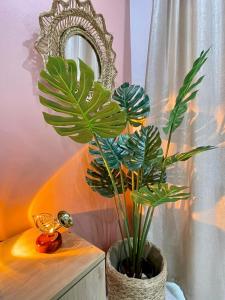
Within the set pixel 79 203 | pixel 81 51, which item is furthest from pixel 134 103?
pixel 79 203

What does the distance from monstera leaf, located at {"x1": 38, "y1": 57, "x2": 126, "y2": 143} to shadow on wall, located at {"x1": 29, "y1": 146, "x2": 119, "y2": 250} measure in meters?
0.44

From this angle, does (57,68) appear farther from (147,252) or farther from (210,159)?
(147,252)

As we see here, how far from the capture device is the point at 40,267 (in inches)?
28.5

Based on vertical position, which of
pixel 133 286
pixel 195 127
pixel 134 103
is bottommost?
pixel 133 286

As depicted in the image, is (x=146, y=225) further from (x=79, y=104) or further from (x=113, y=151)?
(x=79, y=104)

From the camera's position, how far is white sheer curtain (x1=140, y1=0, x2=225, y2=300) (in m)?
1.22

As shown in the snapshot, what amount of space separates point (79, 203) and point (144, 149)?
0.52 metres

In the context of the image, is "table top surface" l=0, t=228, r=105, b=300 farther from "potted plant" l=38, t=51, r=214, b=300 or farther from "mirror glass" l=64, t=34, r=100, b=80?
"mirror glass" l=64, t=34, r=100, b=80

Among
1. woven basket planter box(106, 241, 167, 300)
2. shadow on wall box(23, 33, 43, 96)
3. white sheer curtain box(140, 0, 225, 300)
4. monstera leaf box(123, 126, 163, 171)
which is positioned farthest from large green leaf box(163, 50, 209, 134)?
woven basket planter box(106, 241, 167, 300)

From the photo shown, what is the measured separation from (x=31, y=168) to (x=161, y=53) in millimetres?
1053

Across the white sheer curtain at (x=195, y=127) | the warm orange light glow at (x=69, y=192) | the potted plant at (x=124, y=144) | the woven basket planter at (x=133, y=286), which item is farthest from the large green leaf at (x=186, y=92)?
the woven basket planter at (x=133, y=286)

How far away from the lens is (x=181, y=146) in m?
1.38

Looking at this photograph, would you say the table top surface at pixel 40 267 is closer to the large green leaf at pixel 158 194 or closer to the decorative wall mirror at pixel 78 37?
the large green leaf at pixel 158 194

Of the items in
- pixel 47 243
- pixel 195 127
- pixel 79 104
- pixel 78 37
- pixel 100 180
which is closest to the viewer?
pixel 79 104
